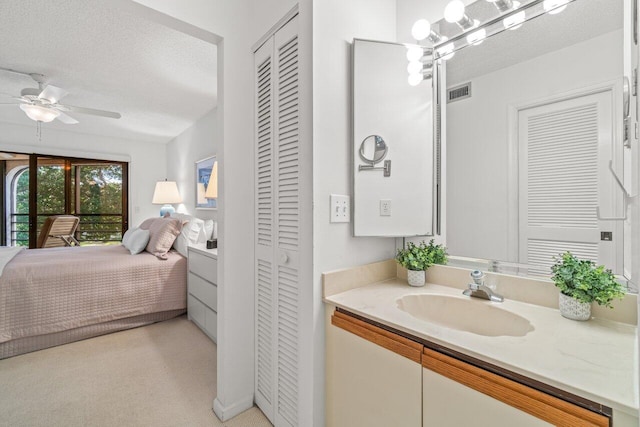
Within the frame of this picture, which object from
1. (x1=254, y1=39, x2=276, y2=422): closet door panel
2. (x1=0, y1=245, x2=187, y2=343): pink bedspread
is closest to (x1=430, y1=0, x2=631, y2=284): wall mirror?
(x1=254, y1=39, x2=276, y2=422): closet door panel

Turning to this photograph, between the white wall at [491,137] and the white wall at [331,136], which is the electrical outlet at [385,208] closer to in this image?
the white wall at [331,136]

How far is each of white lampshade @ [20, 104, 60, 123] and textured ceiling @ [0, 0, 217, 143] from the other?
1.05 feet

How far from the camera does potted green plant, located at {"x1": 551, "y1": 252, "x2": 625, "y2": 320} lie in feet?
2.89

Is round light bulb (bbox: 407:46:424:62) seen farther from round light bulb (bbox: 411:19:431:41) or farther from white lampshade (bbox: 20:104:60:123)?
white lampshade (bbox: 20:104:60:123)

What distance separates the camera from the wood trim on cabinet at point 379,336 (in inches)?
35.3

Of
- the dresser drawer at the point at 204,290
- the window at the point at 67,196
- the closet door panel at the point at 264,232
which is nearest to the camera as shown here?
the closet door panel at the point at 264,232

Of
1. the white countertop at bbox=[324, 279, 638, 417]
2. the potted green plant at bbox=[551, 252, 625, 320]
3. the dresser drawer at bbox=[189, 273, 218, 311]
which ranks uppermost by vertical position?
the potted green plant at bbox=[551, 252, 625, 320]

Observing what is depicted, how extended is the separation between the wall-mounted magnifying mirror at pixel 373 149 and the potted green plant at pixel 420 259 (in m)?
0.47

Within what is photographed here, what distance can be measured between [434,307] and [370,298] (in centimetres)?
29

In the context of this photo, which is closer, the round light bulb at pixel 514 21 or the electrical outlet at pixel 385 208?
the round light bulb at pixel 514 21

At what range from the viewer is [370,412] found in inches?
40.0

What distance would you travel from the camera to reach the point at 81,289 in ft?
8.28

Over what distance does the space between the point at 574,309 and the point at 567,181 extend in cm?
46

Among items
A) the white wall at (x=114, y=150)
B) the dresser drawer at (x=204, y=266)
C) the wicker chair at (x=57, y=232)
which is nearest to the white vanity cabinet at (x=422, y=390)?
the dresser drawer at (x=204, y=266)
